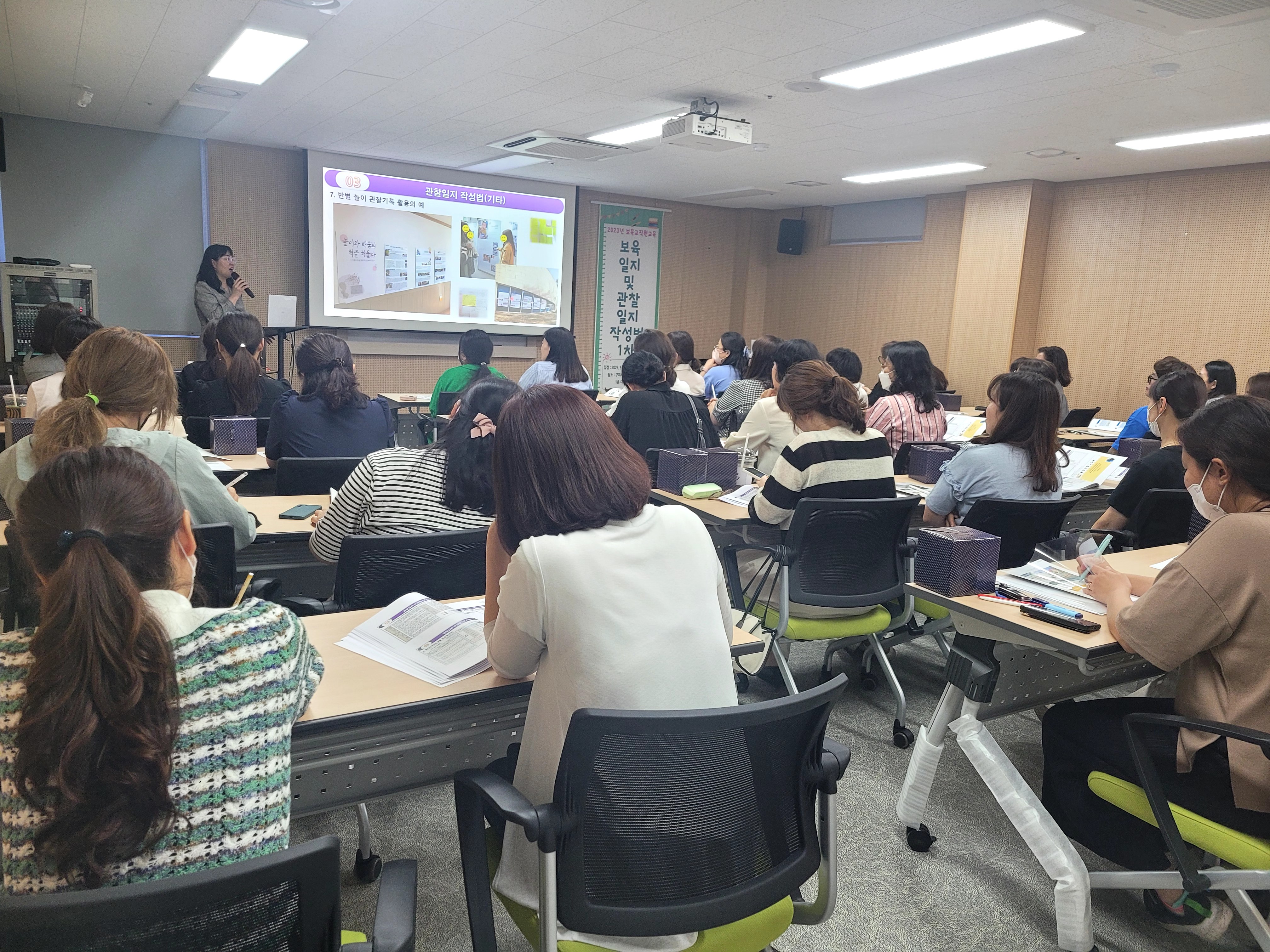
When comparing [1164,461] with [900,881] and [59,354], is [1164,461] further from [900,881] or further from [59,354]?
[59,354]

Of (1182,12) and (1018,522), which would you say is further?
(1182,12)

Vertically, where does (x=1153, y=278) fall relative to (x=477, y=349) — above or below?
above

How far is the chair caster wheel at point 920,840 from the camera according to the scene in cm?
232

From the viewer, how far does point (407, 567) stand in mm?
2160

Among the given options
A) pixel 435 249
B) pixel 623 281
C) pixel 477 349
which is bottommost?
pixel 477 349

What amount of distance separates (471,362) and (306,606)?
10.1 feet

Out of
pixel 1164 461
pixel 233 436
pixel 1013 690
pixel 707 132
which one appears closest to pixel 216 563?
pixel 233 436

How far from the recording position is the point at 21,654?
1.00 metres

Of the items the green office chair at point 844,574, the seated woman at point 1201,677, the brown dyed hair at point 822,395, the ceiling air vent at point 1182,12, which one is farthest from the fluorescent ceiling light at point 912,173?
the seated woman at point 1201,677

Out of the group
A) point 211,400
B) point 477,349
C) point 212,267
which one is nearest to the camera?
point 211,400

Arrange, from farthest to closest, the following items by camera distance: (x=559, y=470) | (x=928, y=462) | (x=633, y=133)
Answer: (x=633, y=133)
(x=928, y=462)
(x=559, y=470)

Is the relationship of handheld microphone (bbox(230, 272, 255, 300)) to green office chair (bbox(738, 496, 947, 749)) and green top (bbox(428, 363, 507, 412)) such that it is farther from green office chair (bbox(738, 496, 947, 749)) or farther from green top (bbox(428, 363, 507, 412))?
green office chair (bbox(738, 496, 947, 749))

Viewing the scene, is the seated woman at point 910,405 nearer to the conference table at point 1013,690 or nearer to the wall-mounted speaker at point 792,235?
the conference table at point 1013,690

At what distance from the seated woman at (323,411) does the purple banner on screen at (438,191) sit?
525 cm
